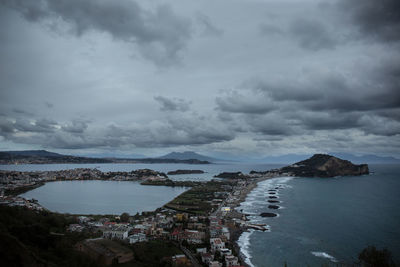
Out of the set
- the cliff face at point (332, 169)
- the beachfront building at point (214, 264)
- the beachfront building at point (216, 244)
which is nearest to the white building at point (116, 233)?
the beachfront building at point (216, 244)

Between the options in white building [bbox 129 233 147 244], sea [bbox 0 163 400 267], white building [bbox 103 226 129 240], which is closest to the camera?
sea [bbox 0 163 400 267]

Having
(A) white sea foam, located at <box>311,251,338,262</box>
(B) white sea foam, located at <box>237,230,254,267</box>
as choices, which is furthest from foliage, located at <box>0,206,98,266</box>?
(A) white sea foam, located at <box>311,251,338,262</box>

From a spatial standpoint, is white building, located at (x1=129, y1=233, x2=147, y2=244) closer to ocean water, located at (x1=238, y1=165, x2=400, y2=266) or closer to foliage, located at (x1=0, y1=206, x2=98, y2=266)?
foliage, located at (x1=0, y1=206, x2=98, y2=266)

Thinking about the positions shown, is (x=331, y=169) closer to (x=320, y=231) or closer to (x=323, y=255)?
(x=320, y=231)

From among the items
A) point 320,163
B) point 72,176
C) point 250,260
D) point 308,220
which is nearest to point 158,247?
point 250,260

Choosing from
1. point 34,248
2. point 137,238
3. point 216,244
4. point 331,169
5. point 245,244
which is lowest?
point 245,244

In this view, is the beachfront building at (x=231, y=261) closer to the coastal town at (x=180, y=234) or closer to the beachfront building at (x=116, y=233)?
the coastal town at (x=180, y=234)

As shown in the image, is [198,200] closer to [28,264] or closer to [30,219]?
[30,219]

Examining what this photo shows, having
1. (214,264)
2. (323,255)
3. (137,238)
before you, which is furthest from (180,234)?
(323,255)
